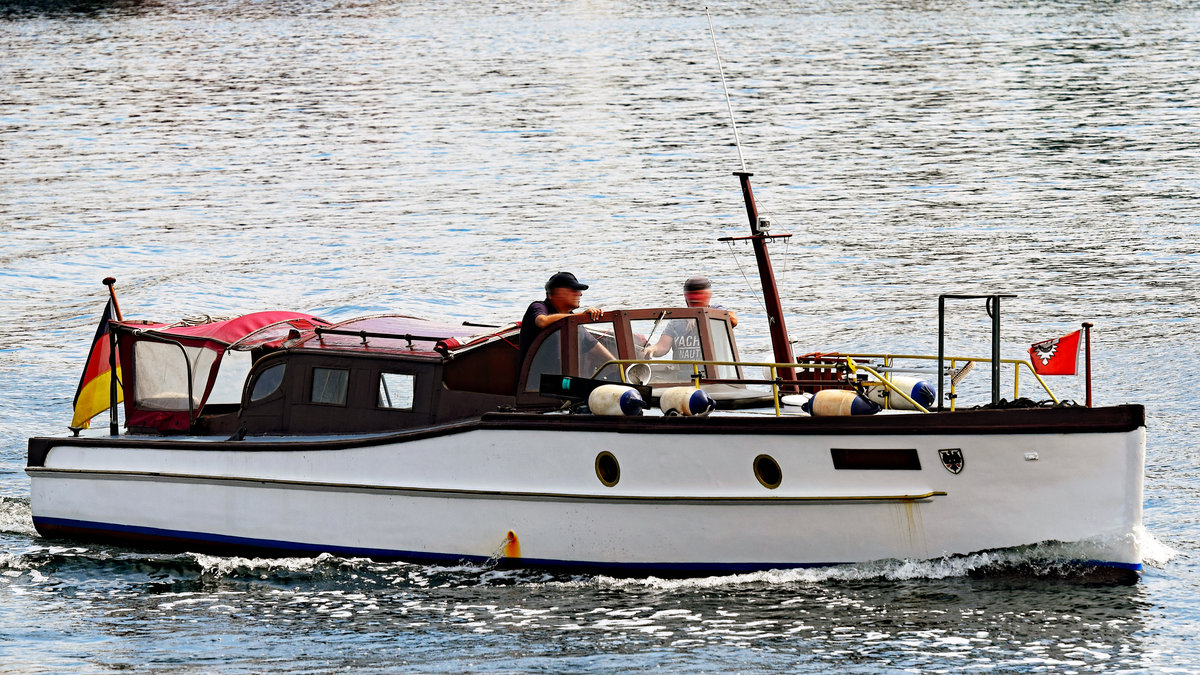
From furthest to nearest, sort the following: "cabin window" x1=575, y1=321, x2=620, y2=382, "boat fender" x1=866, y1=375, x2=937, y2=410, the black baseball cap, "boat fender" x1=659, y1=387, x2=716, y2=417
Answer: the black baseball cap
"cabin window" x1=575, y1=321, x2=620, y2=382
"boat fender" x1=866, y1=375, x2=937, y2=410
"boat fender" x1=659, y1=387, x2=716, y2=417

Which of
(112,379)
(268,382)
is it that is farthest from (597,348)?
(112,379)

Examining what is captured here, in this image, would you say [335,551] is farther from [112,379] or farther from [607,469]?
[112,379]

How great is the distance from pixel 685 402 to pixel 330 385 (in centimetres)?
418

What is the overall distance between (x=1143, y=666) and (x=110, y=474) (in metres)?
10.9

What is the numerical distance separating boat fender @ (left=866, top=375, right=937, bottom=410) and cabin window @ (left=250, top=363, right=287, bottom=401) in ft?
20.1

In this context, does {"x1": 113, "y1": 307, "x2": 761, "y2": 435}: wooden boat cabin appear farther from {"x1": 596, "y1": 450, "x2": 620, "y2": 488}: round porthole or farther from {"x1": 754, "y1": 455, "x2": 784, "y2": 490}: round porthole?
{"x1": 754, "y1": 455, "x2": 784, "y2": 490}: round porthole

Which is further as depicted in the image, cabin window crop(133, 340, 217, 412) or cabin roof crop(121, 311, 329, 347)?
cabin window crop(133, 340, 217, 412)

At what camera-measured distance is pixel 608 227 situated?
34.7 meters

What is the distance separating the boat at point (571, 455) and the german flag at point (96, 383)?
230mm

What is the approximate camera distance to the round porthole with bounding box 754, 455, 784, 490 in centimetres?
1365

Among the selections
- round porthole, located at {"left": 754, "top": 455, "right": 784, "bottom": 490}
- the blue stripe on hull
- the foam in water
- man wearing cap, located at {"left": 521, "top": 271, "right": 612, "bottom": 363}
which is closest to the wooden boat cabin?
man wearing cap, located at {"left": 521, "top": 271, "right": 612, "bottom": 363}

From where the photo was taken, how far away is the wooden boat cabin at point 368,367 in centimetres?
1514

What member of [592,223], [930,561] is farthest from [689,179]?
[930,561]

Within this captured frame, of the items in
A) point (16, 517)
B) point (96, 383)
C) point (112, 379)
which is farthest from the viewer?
point (16, 517)
